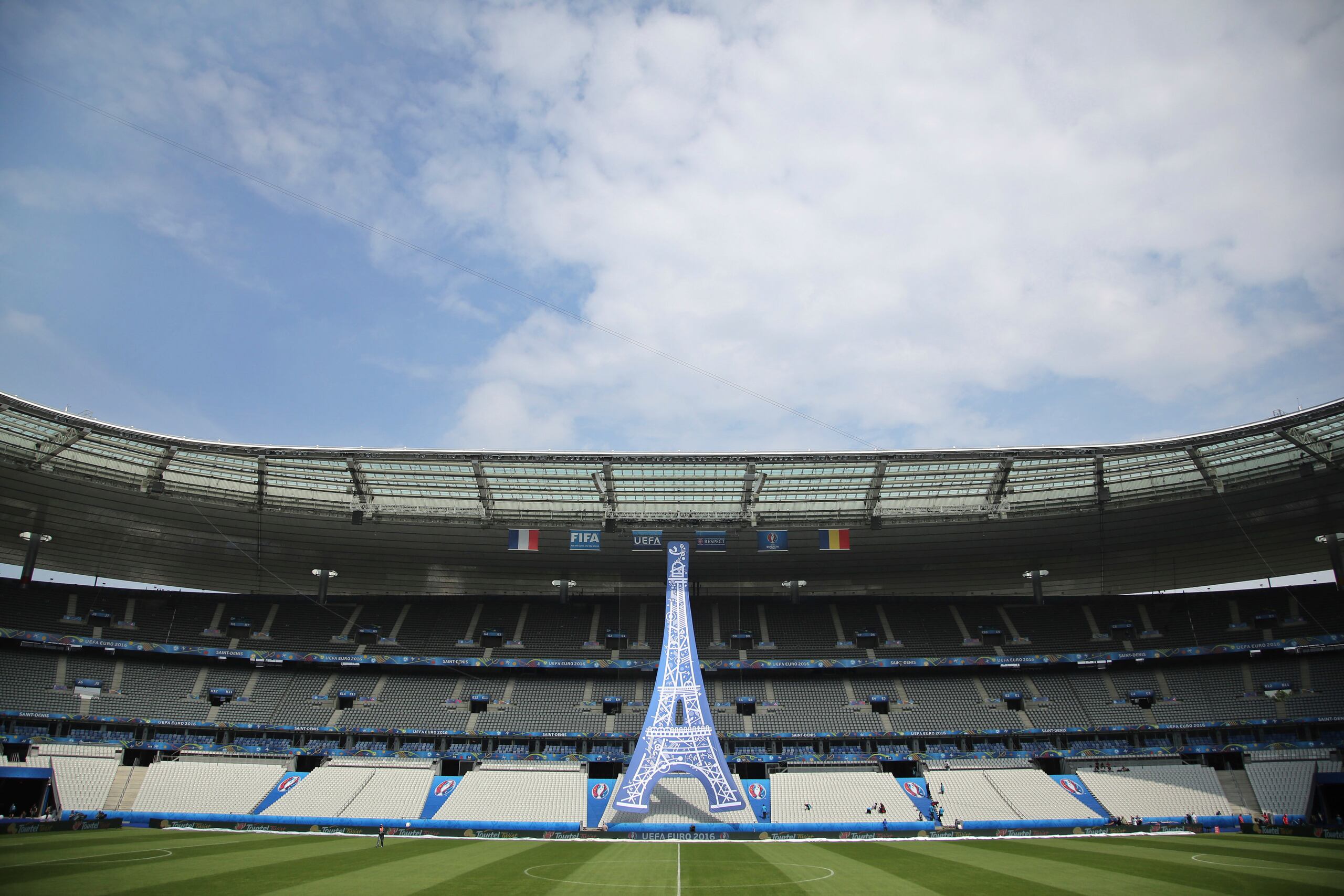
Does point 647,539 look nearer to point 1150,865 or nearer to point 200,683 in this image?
point 1150,865

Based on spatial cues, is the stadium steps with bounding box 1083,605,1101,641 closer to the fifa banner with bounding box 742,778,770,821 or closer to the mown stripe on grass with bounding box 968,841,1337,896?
the mown stripe on grass with bounding box 968,841,1337,896

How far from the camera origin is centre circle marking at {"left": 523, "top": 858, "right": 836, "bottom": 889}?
21.0m

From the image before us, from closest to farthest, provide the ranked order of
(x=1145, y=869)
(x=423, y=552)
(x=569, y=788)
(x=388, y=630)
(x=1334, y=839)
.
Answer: (x=1145, y=869) < (x=1334, y=839) < (x=569, y=788) < (x=423, y=552) < (x=388, y=630)

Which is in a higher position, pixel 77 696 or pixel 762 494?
pixel 762 494

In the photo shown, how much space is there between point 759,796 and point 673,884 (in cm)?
2255

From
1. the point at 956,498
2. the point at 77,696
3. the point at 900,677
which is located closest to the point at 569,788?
the point at 900,677

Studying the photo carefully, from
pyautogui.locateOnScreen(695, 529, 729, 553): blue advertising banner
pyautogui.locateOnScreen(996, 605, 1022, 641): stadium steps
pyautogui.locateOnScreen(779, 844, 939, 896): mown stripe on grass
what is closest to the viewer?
pyautogui.locateOnScreen(779, 844, 939, 896): mown stripe on grass

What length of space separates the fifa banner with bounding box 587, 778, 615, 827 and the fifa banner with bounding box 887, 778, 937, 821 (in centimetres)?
1525

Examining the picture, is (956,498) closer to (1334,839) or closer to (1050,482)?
(1050,482)

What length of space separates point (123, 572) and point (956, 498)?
→ 5794cm

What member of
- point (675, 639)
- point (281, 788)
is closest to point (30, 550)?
point (281, 788)

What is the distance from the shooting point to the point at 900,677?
54.1 meters

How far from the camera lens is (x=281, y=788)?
42531mm

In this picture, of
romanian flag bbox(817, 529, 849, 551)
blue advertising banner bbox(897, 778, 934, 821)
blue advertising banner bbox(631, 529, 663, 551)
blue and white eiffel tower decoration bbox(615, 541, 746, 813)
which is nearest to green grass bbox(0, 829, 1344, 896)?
blue and white eiffel tower decoration bbox(615, 541, 746, 813)
